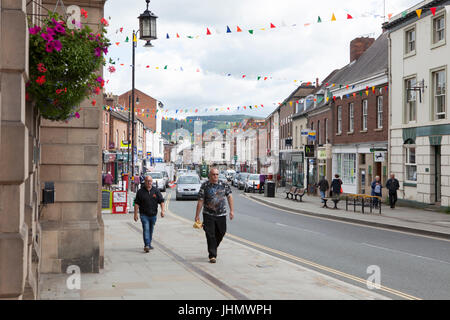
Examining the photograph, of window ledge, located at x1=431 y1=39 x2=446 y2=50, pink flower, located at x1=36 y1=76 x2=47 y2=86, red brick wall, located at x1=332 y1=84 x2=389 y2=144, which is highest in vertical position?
window ledge, located at x1=431 y1=39 x2=446 y2=50

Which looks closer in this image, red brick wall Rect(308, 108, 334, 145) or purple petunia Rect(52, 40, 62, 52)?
purple petunia Rect(52, 40, 62, 52)

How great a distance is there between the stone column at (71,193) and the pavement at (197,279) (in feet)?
1.31

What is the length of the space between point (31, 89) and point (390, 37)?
27644mm

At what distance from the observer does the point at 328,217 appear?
23.3 m

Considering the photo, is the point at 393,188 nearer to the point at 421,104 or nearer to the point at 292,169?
the point at 421,104

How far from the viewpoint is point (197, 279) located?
8836 millimetres

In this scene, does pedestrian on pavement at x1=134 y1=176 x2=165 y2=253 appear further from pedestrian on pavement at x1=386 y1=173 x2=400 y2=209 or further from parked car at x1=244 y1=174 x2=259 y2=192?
parked car at x1=244 y1=174 x2=259 y2=192

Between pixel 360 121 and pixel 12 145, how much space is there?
3211cm

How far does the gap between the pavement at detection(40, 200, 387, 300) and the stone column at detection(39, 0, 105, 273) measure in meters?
0.40

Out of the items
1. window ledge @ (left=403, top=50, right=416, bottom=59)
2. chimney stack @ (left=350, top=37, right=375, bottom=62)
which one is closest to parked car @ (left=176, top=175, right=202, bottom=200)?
window ledge @ (left=403, top=50, right=416, bottom=59)

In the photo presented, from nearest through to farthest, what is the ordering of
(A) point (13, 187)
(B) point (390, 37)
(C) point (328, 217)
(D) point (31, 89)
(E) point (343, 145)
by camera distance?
(A) point (13, 187) → (D) point (31, 89) → (C) point (328, 217) → (B) point (390, 37) → (E) point (343, 145)

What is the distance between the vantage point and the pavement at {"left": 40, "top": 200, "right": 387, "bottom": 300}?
769 centimetres
